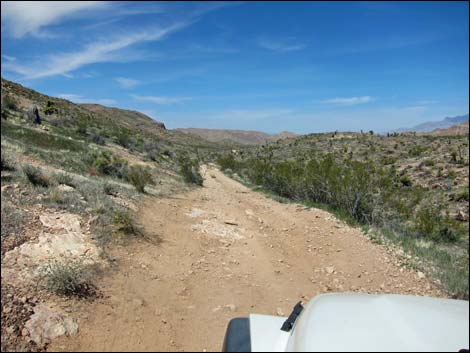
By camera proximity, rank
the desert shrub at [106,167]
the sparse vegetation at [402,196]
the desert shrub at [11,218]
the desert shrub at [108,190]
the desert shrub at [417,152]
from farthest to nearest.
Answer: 1. the desert shrub at [417,152]
2. the desert shrub at [106,167]
3. the desert shrub at [108,190]
4. the sparse vegetation at [402,196]
5. the desert shrub at [11,218]

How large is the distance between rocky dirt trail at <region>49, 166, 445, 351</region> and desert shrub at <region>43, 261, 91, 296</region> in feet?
0.77

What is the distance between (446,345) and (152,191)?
392 inches

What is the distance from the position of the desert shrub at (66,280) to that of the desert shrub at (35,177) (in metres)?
2.75

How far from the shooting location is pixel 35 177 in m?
6.62

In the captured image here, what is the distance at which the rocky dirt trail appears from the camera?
10.7ft

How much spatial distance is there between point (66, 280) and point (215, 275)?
219 centimetres

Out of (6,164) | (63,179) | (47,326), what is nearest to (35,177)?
(6,164)

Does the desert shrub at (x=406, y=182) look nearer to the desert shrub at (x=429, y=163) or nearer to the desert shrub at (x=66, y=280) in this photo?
the desert shrub at (x=429, y=163)

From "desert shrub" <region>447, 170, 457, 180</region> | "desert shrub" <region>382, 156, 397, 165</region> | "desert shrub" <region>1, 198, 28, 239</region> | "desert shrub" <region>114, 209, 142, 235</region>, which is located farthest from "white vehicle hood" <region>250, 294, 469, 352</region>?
"desert shrub" <region>382, 156, 397, 165</region>

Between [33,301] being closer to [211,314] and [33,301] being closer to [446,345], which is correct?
[211,314]

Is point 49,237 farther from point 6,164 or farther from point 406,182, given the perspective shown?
point 406,182

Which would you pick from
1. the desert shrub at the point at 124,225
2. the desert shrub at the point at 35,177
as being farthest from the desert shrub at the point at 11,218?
the desert shrub at the point at 124,225

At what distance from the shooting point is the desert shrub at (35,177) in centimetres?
650

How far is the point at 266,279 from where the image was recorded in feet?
18.4
